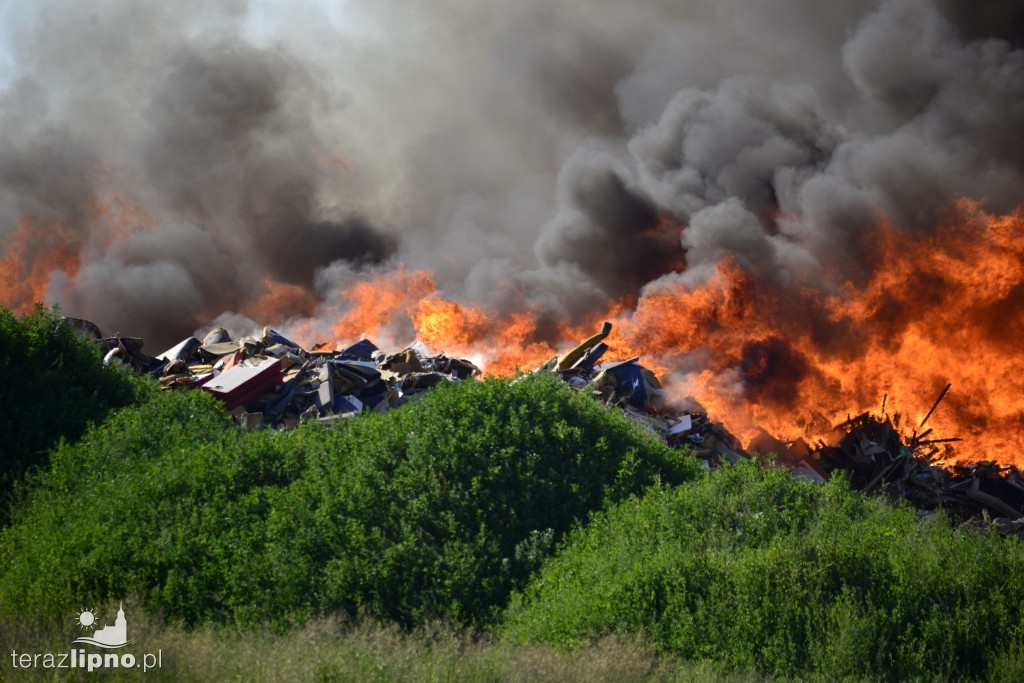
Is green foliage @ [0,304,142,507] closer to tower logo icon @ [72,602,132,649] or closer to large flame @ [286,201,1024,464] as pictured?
tower logo icon @ [72,602,132,649]

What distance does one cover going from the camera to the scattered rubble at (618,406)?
14.4 metres

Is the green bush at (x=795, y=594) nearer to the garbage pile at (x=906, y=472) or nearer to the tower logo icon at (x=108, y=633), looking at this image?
the tower logo icon at (x=108, y=633)

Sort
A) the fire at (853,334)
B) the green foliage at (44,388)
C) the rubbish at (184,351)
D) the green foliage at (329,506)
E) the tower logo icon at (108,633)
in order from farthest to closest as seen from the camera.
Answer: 1. the fire at (853,334)
2. the rubbish at (184,351)
3. the green foliage at (44,388)
4. the green foliage at (329,506)
5. the tower logo icon at (108,633)

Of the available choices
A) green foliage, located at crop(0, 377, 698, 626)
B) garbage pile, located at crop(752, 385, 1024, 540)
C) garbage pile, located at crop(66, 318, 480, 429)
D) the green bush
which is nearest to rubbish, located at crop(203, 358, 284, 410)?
garbage pile, located at crop(66, 318, 480, 429)

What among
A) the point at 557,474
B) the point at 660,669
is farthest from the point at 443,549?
the point at 660,669

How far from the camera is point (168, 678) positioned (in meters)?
7.12

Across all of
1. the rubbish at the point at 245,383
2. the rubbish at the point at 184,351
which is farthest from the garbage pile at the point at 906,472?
the rubbish at the point at 184,351

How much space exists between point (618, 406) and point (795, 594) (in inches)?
254

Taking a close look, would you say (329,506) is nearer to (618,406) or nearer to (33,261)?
(618,406)

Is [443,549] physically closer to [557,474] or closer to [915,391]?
[557,474]

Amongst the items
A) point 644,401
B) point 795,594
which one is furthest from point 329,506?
point 644,401

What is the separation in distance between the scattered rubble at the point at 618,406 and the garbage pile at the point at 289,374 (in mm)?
20

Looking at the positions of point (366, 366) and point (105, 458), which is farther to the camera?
point (366, 366)

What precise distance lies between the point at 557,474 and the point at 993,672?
5022mm
